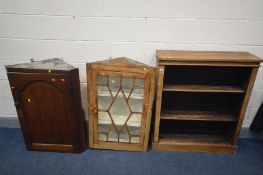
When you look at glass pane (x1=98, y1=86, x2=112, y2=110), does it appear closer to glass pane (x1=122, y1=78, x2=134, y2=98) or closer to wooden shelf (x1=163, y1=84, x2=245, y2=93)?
glass pane (x1=122, y1=78, x2=134, y2=98)

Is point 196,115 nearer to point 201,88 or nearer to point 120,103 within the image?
point 201,88

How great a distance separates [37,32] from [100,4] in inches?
26.7

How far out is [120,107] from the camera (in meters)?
2.09

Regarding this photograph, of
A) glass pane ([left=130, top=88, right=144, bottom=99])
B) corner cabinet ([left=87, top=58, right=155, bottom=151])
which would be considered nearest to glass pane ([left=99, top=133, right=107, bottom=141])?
corner cabinet ([left=87, top=58, right=155, bottom=151])

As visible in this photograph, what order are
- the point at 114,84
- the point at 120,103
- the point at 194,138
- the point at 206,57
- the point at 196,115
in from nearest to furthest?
the point at 206,57 < the point at 114,84 < the point at 120,103 < the point at 196,115 < the point at 194,138

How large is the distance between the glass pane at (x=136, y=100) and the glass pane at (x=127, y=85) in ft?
0.15

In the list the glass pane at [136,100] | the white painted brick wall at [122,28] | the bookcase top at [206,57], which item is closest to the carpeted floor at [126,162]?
the glass pane at [136,100]

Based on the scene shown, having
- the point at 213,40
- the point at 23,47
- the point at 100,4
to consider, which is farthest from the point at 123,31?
the point at 23,47

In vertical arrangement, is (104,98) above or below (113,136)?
above

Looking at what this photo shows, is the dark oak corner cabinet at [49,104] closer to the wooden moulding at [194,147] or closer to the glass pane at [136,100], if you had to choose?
the glass pane at [136,100]

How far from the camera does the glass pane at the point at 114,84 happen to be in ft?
6.36

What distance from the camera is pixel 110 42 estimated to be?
7.01 ft

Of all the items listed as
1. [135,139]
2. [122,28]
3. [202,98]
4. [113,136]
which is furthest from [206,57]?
[113,136]

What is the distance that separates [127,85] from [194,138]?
952 mm
